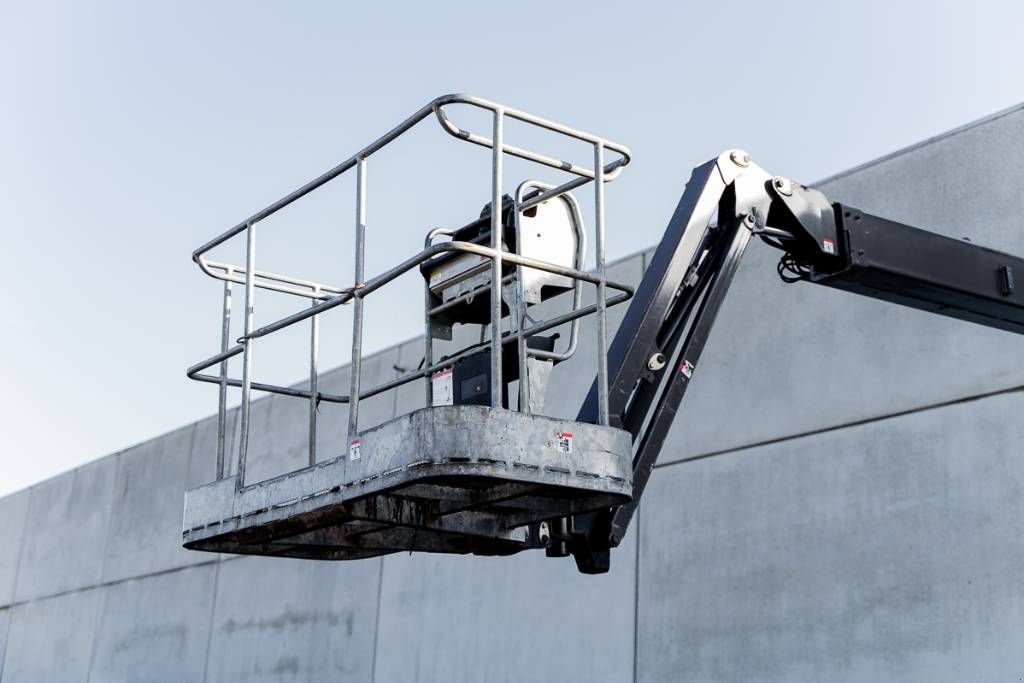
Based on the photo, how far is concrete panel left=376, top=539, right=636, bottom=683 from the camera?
11.0 m

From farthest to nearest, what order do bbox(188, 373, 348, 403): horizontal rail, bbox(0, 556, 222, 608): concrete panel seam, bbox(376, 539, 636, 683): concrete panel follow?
bbox(0, 556, 222, 608): concrete panel seam
bbox(376, 539, 636, 683): concrete panel
bbox(188, 373, 348, 403): horizontal rail

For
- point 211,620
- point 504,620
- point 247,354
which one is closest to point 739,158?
point 247,354

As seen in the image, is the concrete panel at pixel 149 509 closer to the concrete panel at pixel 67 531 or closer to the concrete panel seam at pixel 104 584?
the concrete panel seam at pixel 104 584

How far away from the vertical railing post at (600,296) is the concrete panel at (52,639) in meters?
15.3

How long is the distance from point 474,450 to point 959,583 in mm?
4826

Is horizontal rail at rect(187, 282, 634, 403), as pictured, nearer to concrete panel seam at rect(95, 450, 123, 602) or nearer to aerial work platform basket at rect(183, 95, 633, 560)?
aerial work platform basket at rect(183, 95, 633, 560)

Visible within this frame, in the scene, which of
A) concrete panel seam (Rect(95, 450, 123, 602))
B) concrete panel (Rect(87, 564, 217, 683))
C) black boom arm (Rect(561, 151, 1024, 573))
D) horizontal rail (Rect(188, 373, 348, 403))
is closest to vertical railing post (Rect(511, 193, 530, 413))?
black boom arm (Rect(561, 151, 1024, 573))

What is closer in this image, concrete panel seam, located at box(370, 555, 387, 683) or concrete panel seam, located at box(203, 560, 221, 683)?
concrete panel seam, located at box(370, 555, 387, 683)

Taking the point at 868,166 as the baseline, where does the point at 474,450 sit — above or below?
below

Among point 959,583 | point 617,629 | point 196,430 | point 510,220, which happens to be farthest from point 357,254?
point 196,430

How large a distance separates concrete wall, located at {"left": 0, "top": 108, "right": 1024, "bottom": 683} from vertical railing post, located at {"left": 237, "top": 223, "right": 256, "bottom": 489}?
15.0 ft

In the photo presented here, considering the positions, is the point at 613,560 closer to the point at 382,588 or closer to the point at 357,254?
the point at 382,588

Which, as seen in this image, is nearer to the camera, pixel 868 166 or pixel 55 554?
pixel 868 166

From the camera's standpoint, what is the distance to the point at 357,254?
20.0 feet
